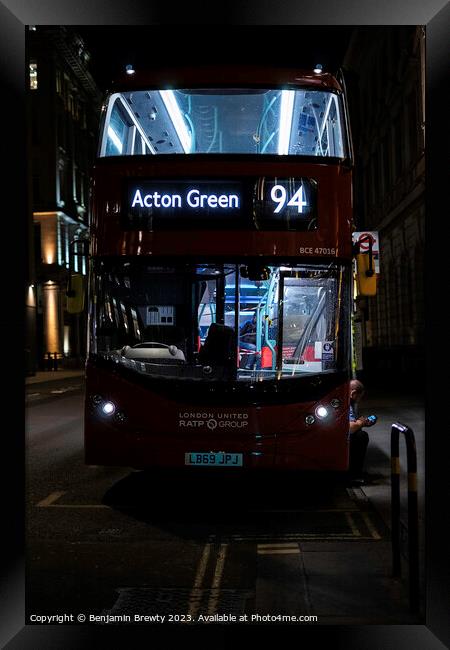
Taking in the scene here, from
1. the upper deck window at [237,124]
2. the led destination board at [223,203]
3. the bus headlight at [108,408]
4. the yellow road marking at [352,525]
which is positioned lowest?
the yellow road marking at [352,525]

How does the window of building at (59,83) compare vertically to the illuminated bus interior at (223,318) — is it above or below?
above

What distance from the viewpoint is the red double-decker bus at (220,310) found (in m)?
8.47

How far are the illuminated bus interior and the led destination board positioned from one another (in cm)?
44

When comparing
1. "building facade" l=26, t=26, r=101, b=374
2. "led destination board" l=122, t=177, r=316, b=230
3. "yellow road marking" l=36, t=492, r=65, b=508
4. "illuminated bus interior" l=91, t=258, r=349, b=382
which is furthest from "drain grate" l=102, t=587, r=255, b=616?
"building facade" l=26, t=26, r=101, b=374

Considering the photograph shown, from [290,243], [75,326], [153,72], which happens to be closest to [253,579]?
[290,243]

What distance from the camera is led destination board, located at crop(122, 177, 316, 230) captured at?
332 inches

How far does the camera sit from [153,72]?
367 inches

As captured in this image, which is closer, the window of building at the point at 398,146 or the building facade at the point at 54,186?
the window of building at the point at 398,146

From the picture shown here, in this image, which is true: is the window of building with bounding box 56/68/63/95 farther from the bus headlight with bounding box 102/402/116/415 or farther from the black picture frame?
the black picture frame

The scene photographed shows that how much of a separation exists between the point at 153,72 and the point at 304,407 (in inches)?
160

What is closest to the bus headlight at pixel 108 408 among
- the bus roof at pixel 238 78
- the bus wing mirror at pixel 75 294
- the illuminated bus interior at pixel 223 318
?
the illuminated bus interior at pixel 223 318

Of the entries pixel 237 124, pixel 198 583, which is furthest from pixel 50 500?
pixel 237 124

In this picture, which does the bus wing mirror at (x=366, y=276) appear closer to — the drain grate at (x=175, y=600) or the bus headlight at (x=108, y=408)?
the bus headlight at (x=108, y=408)
